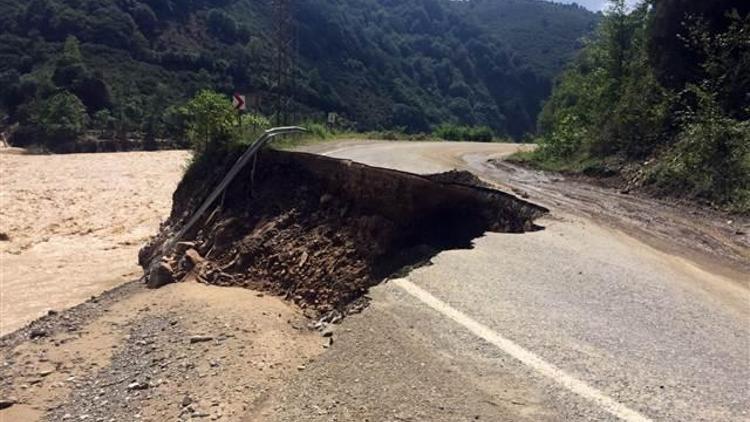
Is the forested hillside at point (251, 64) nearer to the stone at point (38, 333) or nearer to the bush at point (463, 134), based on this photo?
the bush at point (463, 134)

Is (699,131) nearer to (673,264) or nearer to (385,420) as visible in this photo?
(673,264)

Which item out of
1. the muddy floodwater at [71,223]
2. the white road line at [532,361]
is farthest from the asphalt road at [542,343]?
the muddy floodwater at [71,223]

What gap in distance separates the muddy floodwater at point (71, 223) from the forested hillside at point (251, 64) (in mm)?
16347

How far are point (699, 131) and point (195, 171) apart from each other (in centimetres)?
1052

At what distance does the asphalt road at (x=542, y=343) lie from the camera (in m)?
4.37

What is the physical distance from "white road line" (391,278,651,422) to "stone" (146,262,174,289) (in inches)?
221

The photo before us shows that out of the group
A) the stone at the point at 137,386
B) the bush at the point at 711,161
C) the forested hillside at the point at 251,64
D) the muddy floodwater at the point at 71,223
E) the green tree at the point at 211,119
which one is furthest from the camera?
the forested hillside at the point at 251,64

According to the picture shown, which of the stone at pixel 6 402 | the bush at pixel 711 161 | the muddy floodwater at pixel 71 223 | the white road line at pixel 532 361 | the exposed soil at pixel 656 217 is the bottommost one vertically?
the muddy floodwater at pixel 71 223

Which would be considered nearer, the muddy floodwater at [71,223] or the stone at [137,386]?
the stone at [137,386]

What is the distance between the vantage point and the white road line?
165 inches

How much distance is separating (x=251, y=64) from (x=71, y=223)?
60286 millimetres

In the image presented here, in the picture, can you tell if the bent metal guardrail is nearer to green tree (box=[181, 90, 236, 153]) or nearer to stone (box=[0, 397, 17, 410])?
green tree (box=[181, 90, 236, 153])

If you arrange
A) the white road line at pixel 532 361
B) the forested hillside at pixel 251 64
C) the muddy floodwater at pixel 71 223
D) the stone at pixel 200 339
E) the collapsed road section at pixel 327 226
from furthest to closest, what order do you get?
the forested hillside at pixel 251 64 < the muddy floodwater at pixel 71 223 < the collapsed road section at pixel 327 226 < the stone at pixel 200 339 < the white road line at pixel 532 361

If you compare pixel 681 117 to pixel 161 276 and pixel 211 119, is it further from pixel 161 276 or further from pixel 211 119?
pixel 161 276
